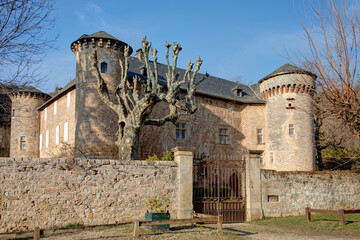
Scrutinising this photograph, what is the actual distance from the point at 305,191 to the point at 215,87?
539 inches

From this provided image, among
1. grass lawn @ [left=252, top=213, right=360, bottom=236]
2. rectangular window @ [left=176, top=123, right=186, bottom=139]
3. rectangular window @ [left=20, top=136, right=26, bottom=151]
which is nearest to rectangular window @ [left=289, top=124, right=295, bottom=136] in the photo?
rectangular window @ [left=176, top=123, right=186, bottom=139]

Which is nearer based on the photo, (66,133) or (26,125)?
(66,133)

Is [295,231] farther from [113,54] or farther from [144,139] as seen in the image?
[113,54]

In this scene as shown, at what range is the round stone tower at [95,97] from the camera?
55.2 feet

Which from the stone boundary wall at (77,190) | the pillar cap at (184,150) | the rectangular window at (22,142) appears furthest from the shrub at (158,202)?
the rectangular window at (22,142)

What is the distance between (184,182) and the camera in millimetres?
10820

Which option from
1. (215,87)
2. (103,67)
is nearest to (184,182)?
(103,67)

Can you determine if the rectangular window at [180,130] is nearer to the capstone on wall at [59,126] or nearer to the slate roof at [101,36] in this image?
the slate roof at [101,36]

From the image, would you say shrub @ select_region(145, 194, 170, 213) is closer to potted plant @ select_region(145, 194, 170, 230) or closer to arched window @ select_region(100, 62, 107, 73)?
potted plant @ select_region(145, 194, 170, 230)

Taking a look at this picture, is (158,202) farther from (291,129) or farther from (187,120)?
(291,129)

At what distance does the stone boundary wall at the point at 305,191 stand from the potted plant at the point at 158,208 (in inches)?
146

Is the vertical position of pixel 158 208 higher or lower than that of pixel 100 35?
lower

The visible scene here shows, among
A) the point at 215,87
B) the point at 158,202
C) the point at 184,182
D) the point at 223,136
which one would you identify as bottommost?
the point at 158,202

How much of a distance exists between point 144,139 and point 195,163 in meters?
8.14
